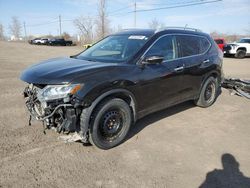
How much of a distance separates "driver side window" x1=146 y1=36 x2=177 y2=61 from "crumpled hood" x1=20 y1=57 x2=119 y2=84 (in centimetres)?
88

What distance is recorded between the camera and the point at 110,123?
3766 mm

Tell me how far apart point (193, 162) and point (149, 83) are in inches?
58.0

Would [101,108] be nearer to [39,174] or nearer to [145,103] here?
[145,103]

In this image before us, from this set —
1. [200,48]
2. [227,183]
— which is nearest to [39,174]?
[227,183]

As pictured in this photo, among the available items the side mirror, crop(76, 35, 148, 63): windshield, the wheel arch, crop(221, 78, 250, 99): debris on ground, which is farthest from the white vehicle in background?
the wheel arch

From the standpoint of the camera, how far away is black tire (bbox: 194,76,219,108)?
5695 mm

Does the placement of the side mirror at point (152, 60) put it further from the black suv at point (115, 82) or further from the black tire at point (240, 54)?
the black tire at point (240, 54)

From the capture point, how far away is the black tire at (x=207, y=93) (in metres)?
5.70

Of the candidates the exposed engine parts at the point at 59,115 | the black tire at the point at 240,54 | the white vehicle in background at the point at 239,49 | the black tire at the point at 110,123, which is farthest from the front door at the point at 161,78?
A: the black tire at the point at 240,54

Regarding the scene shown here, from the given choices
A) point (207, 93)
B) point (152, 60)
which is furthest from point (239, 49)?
point (152, 60)

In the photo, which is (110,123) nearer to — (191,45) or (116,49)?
(116,49)

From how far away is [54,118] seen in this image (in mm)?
3434

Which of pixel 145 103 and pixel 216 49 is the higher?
pixel 216 49

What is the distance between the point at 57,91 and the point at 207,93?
160 inches
